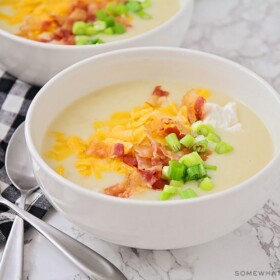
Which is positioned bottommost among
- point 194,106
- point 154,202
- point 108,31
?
point 108,31

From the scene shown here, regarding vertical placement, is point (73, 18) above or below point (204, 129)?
below

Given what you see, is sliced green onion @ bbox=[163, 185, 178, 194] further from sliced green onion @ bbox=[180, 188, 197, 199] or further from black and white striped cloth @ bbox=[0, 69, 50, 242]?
black and white striped cloth @ bbox=[0, 69, 50, 242]

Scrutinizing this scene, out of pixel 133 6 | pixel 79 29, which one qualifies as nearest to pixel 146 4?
pixel 133 6

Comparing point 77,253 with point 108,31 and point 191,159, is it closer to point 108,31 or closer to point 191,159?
point 191,159

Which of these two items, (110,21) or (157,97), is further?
(110,21)

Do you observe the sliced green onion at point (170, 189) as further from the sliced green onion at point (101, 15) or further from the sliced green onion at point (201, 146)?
the sliced green onion at point (101, 15)

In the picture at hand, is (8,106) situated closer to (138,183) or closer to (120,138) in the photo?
(120,138)

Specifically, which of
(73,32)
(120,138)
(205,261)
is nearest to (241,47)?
(73,32)
